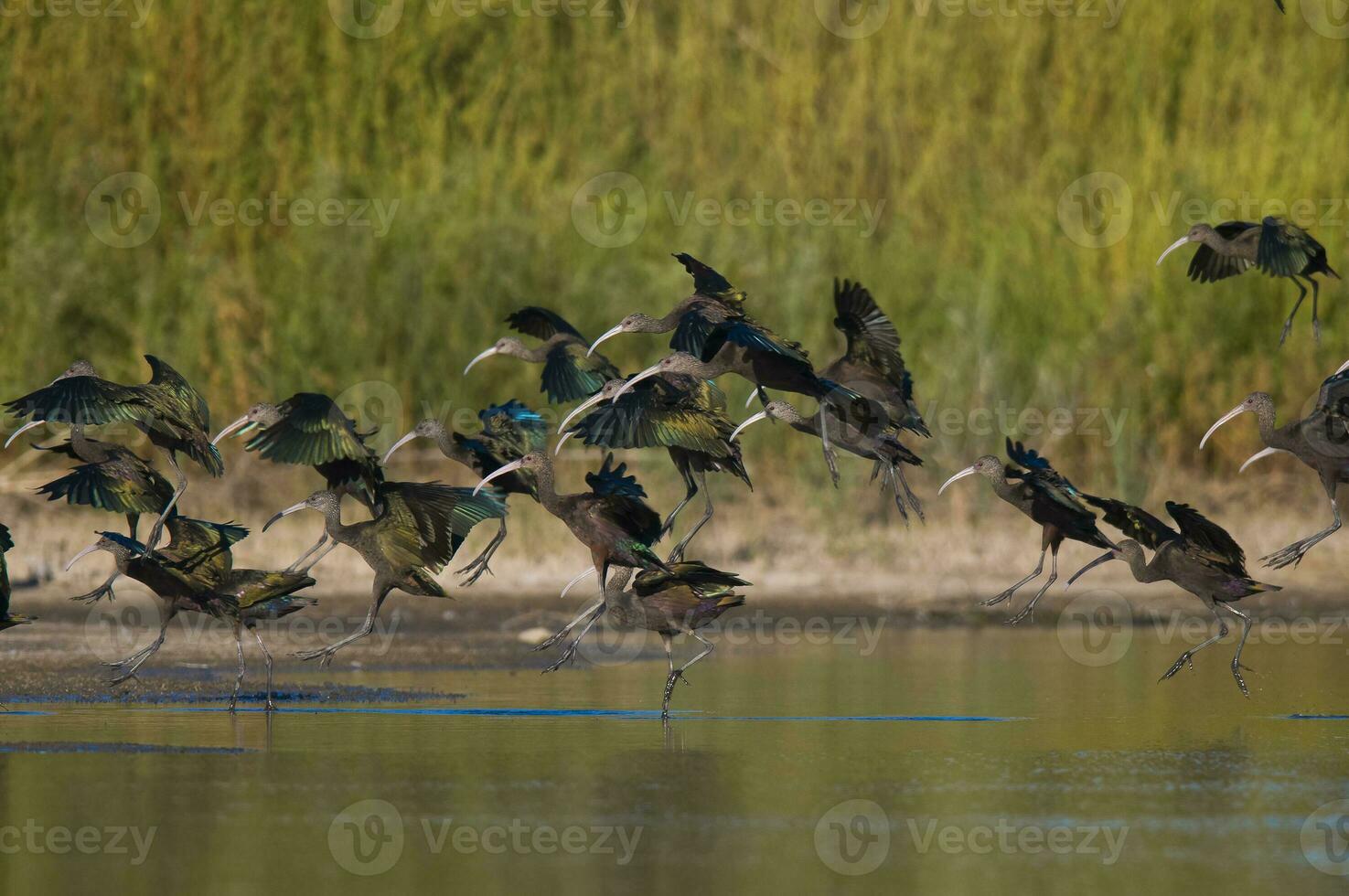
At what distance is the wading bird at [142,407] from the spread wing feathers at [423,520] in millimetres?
1139

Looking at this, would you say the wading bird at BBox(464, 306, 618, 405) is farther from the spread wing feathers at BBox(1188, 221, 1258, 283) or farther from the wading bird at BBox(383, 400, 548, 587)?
the spread wing feathers at BBox(1188, 221, 1258, 283)

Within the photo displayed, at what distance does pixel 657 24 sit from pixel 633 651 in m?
10.9

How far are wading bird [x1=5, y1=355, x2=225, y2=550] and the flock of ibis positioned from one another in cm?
1

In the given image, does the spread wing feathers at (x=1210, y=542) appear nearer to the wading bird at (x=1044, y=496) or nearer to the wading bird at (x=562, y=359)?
the wading bird at (x=1044, y=496)

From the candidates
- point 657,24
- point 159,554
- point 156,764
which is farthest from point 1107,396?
point 156,764

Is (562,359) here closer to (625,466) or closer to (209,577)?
(625,466)

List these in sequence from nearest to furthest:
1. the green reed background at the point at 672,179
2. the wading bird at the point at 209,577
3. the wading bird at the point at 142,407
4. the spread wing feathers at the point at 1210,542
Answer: the spread wing feathers at the point at 1210,542 → the wading bird at the point at 142,407 → the wading bird at the point at 209,577 → the green reed background at the point at 672,179

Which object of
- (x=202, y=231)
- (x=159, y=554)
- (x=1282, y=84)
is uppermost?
(x=1282, y=84)

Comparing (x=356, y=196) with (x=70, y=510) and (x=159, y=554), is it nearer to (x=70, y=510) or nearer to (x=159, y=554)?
(x=70, y=510)

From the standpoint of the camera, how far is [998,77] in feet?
74.0

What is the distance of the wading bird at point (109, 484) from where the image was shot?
11992 mm

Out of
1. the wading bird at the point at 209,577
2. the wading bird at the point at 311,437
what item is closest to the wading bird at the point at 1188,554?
the wading bird at the point at 311,437

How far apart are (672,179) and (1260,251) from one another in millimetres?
10151

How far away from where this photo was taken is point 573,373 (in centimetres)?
1291
